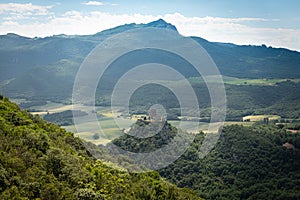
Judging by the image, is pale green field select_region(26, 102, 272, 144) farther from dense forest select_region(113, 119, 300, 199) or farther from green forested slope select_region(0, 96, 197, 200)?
green forested slope select_region(0, 96, 197, 200)

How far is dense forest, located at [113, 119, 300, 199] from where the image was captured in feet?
140

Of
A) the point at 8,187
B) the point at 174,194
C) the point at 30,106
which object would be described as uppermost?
the point at 8,187

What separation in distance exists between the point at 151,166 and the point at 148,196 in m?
21.4

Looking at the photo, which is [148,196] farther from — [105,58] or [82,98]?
[105,58]

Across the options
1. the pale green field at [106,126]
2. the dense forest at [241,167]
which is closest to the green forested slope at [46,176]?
the dense forest at [241,167]

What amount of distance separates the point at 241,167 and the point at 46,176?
34.0 meters

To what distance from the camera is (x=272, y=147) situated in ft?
175

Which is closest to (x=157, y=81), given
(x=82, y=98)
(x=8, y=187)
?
(x=82, y=98)

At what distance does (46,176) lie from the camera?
65.7 feet

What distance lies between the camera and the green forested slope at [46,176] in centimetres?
1817

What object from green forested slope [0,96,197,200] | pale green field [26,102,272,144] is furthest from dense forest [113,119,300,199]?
pale green field [26,102,272,144]

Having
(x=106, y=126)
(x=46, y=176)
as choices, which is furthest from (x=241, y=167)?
(x=106, y=126)

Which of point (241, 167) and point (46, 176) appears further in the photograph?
point (241, 167)

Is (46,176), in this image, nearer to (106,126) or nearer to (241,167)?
(241,167)
